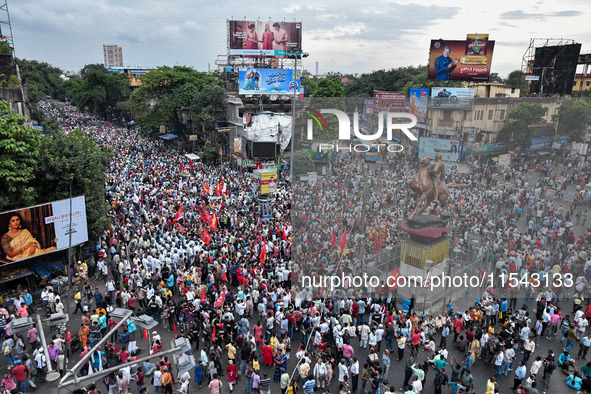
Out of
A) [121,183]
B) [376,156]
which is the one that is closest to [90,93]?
[121,183]

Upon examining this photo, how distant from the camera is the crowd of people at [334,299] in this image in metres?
11.3

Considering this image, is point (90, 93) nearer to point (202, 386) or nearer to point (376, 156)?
point (376, 156)

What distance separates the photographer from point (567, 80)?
107ft

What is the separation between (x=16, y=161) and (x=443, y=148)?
1657cm

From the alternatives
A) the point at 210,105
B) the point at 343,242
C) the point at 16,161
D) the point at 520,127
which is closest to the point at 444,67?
the point at 520,127

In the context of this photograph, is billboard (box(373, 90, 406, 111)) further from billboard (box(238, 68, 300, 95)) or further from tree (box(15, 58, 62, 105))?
tree (box(15, 58, 62, 105))

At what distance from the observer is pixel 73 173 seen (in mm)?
16766

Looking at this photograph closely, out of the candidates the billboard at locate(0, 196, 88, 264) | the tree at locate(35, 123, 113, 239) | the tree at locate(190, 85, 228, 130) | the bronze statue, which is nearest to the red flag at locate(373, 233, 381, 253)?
the bronze statue

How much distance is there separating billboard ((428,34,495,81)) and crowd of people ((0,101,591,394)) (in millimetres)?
18637

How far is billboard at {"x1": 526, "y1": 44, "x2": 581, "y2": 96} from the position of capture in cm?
3219

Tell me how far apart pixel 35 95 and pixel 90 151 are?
33.3 metres

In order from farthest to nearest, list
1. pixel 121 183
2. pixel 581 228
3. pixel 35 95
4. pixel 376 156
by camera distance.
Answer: pixel 35 95 < pixel 121 183 < pixel 376 156 < pixel 581 228

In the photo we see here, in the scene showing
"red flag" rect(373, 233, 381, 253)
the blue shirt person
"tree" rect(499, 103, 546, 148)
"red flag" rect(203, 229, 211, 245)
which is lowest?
"red flag" rect(203, 229, 211, 245)

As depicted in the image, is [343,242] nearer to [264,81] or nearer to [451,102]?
[451,102]
